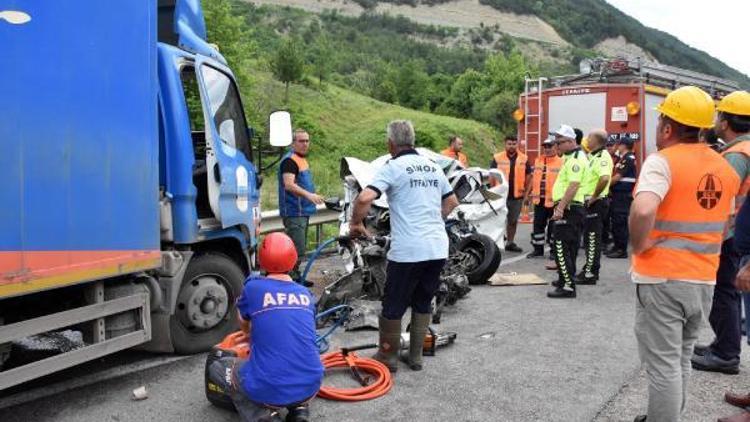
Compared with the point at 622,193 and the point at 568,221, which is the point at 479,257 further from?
the point at 622,193

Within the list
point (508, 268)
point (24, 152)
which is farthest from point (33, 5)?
point (508, 268)

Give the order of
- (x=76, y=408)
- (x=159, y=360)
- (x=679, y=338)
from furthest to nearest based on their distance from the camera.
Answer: (x=159, y=360), (x=76, y=408), (x=679, y=338)

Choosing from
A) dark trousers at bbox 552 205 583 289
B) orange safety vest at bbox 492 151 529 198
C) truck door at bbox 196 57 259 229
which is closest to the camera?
truck door at bbox 196 57 259 229

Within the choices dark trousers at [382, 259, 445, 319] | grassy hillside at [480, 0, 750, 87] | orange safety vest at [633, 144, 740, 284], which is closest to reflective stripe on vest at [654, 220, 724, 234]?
orange safety vest at [633, 144, 740, 284]

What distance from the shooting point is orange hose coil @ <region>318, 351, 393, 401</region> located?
414cm

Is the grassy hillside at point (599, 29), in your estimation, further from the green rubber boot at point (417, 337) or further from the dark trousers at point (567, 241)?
the green rubber boot at point (417, 337)

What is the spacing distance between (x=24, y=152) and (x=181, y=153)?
139 cm

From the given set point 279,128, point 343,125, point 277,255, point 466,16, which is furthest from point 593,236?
point 466,16

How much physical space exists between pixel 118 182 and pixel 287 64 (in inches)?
1156

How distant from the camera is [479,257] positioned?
24.9 ft

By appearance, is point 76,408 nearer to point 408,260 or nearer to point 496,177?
point 408,260

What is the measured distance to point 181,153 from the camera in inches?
181

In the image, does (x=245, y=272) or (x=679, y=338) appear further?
(x=245, y=272)

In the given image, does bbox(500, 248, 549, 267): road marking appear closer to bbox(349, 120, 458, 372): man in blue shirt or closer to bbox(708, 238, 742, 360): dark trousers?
bbox(708, 238, 742, 360): dark trousers
